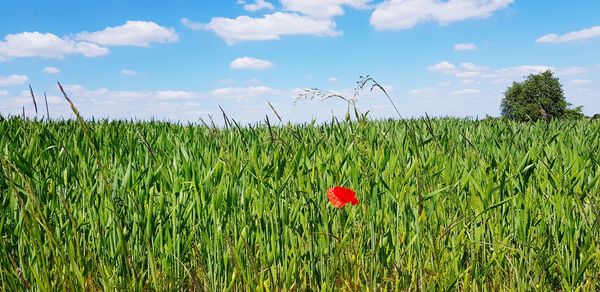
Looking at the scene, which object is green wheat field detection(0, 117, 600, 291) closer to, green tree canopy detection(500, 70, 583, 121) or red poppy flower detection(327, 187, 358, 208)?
red poppy flower detection(327, 187, 358, 208)

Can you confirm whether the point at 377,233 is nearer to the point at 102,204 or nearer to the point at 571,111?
the point at 102,204

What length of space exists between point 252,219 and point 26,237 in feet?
3.09

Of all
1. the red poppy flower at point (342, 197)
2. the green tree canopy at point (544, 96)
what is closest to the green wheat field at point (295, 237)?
the red poppy flower at point (342, 197)

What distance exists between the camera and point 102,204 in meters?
2.41

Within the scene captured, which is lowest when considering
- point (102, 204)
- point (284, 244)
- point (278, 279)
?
point (278, 279)

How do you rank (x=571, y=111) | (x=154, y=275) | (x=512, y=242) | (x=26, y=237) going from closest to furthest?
(x=154, y=275) → (x=26, y=237) → (x=512, y=242) → (x=571, y=111)

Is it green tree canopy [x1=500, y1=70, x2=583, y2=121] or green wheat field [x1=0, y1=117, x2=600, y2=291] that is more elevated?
green tree canopy [x1=500, y1=70, x2=583, y2=121]

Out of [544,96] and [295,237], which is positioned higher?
[544,96]

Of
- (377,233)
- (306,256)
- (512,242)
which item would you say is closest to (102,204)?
(306,256)

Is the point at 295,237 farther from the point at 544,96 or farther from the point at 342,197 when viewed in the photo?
the point at 544,96

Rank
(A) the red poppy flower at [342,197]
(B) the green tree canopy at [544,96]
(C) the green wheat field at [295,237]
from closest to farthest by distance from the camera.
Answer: (A) the red poppy flower at [342,197], (C) the green wheat field at [295,237], (B) the green tree canopy at [544,96]

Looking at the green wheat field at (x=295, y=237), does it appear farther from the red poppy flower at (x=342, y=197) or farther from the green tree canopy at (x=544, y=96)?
the green tree canopy at (x=544, y=96)

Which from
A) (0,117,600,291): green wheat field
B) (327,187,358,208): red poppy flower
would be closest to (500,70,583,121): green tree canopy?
(0,117,600,291): green wheat field

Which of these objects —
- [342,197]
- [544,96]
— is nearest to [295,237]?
[342,197]
